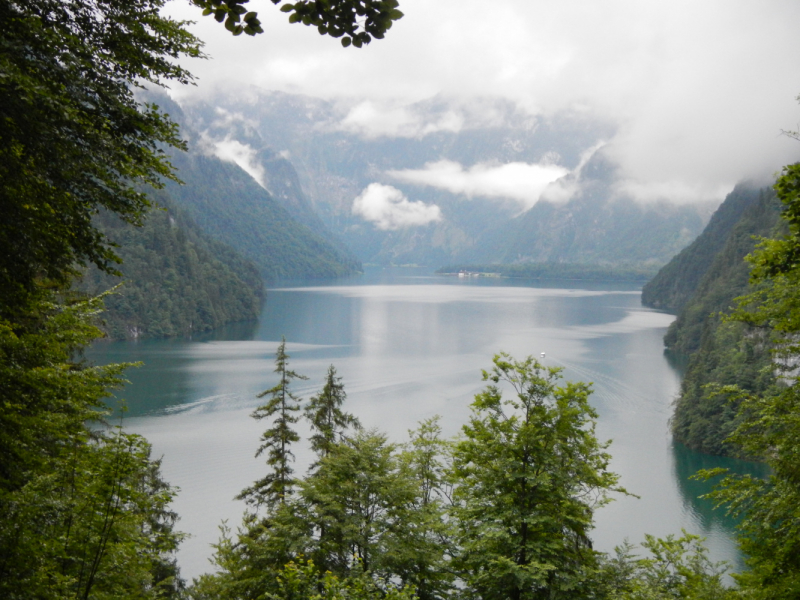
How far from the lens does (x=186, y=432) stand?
49312mm

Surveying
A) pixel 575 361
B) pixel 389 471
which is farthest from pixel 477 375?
pixel 389 471

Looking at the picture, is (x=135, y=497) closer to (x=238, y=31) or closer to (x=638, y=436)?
(x=238, y=31)

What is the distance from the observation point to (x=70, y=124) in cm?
581

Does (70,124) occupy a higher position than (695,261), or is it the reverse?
(695,261)

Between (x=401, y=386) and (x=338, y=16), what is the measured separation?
6439 centimetres

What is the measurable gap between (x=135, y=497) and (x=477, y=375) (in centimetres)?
6630

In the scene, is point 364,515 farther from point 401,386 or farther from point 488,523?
point 401,386

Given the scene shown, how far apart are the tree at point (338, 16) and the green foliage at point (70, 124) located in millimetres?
2393

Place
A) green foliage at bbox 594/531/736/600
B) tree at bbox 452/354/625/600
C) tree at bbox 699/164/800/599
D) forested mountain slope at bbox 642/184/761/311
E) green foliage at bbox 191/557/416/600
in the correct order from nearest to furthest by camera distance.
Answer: tree at bbox 699/164/800/599
green foliage at bbox 191/557/416/600
green foliage at bbox 594/531/736/600
tree at bbox 452/354/625/600
forested mountain slope at bbox 642/184/761/311

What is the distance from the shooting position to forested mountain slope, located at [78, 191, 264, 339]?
108938 millimetres

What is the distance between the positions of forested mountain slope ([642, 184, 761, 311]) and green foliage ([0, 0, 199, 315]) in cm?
16205

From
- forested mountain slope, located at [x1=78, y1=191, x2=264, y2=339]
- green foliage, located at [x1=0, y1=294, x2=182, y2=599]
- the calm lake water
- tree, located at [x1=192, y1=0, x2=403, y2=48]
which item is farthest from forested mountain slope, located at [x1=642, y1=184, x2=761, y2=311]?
tree, located at [x1=192, y1=0, x2=403, y2=48]

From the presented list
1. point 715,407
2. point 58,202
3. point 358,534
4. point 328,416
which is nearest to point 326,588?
point 358,534

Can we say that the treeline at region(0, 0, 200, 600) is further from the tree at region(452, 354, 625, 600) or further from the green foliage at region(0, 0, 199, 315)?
the tree at region(452, 354, 625, 600)
